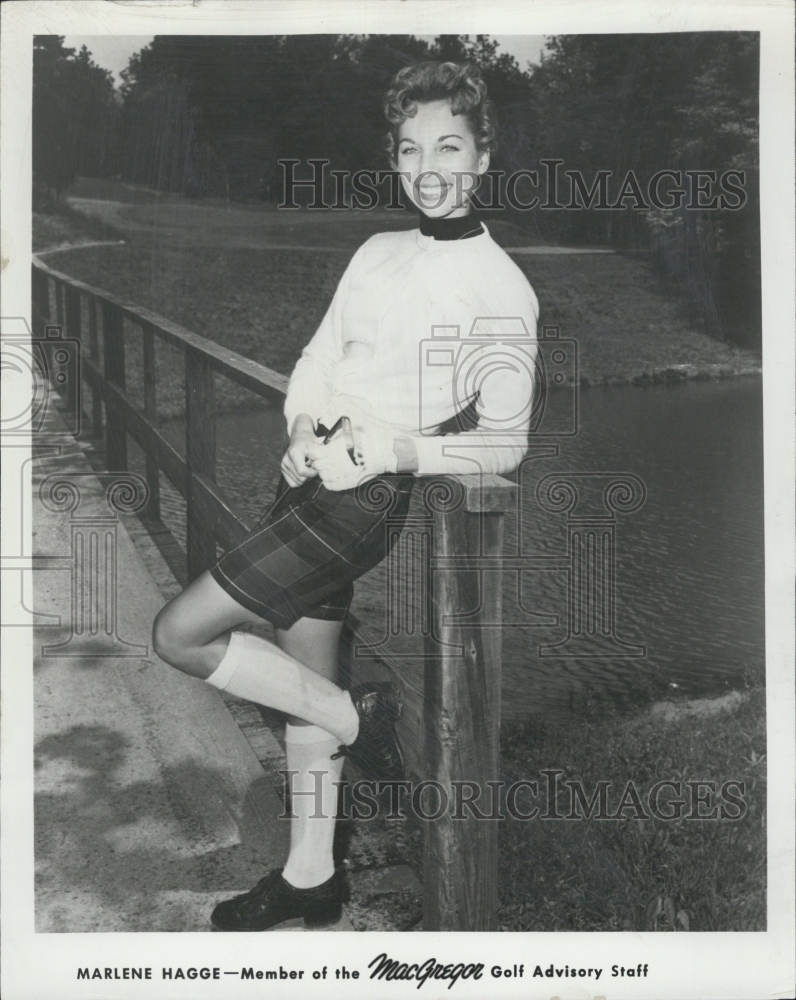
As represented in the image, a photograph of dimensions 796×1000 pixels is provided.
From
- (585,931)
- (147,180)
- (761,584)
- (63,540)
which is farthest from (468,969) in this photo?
(147,180)

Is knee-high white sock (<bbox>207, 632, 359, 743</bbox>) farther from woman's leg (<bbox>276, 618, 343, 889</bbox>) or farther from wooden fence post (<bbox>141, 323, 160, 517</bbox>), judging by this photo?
wooden fence post (<bbox>141, 323, 160, 517</bbox>)

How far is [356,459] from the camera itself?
7.45 ft

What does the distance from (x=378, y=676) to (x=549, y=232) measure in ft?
3.75

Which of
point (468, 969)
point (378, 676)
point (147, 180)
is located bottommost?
point (468, 969)

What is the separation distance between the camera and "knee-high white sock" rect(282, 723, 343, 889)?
2406mm

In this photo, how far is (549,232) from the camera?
246cm

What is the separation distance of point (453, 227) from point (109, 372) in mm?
1255

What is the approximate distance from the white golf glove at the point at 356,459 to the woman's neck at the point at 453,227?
18.6 inches

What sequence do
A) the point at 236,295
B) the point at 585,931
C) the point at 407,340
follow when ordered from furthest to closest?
the point at 236,295, the point at 585,931, the point at 407,340

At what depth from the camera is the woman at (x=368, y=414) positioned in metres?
2.28

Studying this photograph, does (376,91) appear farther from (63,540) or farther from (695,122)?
(63,540)

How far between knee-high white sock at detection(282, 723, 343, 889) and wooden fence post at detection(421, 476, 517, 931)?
0.91ft

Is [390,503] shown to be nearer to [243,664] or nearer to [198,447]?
[243,664]

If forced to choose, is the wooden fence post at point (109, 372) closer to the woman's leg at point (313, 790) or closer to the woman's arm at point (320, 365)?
the woman's arm at point (320, 365)
